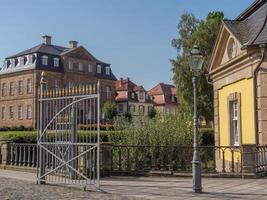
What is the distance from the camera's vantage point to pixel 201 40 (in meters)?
37.0

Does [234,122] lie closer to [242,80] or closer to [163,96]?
[242,80]

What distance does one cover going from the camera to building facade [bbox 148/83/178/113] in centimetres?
9244

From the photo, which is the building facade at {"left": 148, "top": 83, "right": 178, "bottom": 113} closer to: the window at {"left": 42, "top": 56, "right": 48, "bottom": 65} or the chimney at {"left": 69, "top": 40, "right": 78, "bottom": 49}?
the chimney at {"left": 69, "top": 40, "right": 78, "bottom": 49}

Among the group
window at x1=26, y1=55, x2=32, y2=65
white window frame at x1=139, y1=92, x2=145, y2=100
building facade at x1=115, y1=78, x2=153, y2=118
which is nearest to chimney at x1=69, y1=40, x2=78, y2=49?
window at x1=26, y1=55, x2=32, y2=65

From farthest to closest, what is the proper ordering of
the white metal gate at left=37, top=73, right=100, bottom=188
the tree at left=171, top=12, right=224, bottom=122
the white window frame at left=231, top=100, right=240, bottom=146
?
1. the tree at left=171, top=12, right=224, bottom=122
2. the white window frame at left=231, top=100, right=240, bottom=146
3. the white metal gate at left=37, top=73, right=100, bottom=188

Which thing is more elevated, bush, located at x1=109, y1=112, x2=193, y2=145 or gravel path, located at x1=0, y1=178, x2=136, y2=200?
bush, located at x1=109, y1=112, x2=193, y2=145

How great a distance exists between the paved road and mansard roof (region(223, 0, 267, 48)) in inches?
231

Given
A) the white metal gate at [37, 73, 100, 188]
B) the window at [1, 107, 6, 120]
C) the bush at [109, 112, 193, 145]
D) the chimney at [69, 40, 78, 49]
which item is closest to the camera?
the white metal gate at [37, 73, 100, 188]

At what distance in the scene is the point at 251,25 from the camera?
1825 cm

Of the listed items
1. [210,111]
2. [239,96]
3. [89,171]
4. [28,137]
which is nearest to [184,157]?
[239,96]

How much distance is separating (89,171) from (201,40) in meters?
26.4

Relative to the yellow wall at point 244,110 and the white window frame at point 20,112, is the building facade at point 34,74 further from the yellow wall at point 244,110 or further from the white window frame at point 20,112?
the yellow wall at point 244,110

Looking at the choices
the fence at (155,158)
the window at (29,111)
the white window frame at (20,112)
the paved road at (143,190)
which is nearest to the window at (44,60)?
the window at (29,111)

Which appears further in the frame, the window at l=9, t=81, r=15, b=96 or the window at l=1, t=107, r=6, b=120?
the window at l=1, t=107, r=6, b=120
